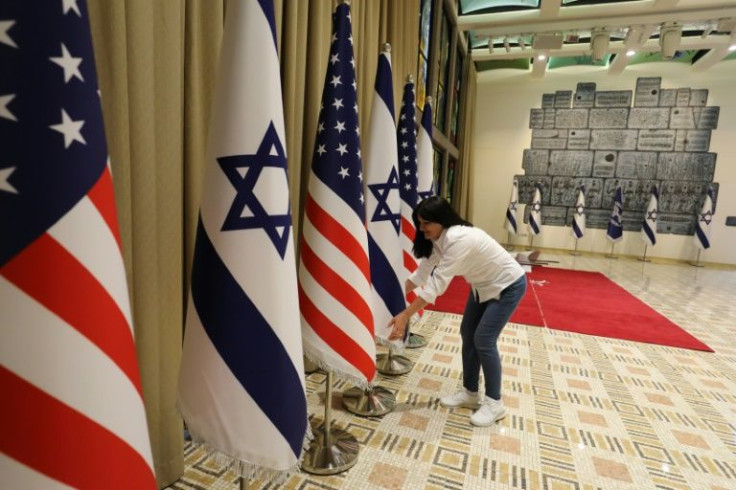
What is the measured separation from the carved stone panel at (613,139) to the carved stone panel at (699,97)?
126cm

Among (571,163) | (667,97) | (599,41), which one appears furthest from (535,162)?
(599,41)

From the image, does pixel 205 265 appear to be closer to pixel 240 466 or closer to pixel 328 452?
pixel 240 466

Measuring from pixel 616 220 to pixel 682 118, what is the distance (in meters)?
2.76

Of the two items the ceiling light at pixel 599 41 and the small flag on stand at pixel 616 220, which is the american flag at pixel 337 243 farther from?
the small flag on stand at pixel 616 220

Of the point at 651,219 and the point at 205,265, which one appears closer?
the point at 205,265

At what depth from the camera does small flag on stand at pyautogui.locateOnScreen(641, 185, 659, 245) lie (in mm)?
9445

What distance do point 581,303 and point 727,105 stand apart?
782 centimetres

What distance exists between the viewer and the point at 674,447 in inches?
85.9

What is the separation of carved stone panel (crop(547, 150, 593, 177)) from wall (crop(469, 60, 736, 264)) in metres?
0.80

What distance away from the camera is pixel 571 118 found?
1043cm

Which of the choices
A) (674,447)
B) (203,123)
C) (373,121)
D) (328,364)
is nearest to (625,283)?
(674,447)

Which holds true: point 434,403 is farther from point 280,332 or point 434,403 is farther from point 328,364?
point 280,332

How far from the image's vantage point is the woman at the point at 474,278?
6.89ft

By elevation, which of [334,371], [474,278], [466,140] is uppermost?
[466,140]
